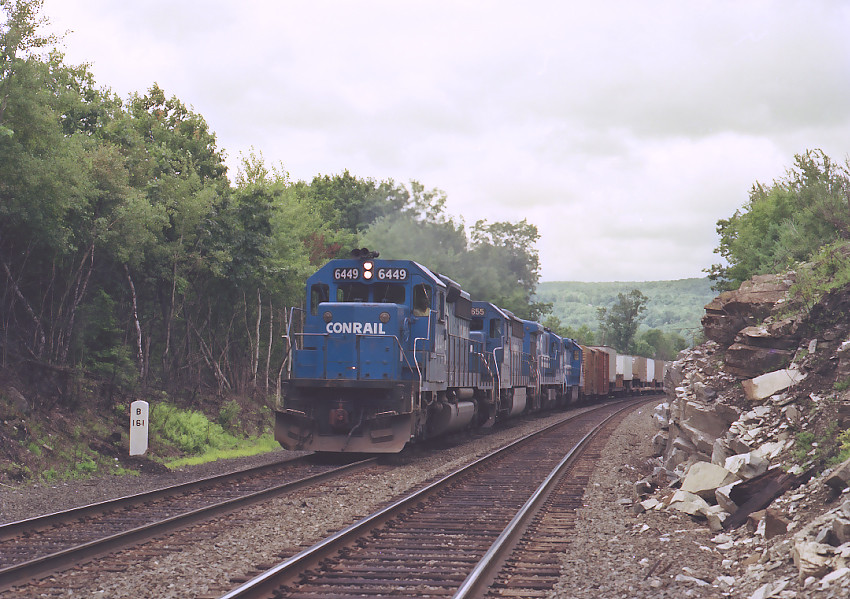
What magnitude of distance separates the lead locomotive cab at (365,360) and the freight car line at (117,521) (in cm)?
176

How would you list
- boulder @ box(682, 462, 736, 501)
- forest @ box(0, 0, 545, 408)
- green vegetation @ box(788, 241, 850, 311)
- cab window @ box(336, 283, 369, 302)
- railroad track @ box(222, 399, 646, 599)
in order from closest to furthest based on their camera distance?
railroad track @ box(222, 399, 646, 599) < boulder @ box(682, 462, 736, 501) < green vegetation @ box(788, 241, 850, 311) < forest @ box(0, 0, 545, 408) < cab window @ box(336, 283, 369, 302)

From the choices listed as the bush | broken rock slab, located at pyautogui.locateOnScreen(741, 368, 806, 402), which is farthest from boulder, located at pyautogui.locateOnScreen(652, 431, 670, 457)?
the bush

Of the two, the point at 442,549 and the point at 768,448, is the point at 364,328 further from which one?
the point at 768,448

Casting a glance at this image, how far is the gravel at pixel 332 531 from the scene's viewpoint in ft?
20.4

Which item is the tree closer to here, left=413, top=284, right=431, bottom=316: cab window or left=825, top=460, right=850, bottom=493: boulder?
left=413, top=284, right=431, bottom=316: cab window

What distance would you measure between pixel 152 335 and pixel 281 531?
48.0 feet

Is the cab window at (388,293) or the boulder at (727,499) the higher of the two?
the cab window at (388,293)

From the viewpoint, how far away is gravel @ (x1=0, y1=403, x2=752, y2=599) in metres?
6.23

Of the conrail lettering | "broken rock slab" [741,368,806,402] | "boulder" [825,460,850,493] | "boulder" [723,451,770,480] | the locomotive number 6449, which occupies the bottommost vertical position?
"boulder" [723,451,770,480]

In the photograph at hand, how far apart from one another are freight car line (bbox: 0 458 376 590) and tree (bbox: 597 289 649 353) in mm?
120957

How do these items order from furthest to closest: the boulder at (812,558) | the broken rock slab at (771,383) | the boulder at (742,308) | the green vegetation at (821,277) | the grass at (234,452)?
1. the grass at (234,452)
2. the boulder at (742,308)
3. the green vegetation at (821,277)
4. the broken rock slab at (771,383)
5. the boulder at (812,558)

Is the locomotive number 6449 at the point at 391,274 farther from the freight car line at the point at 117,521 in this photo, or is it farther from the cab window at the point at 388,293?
the freight car line at the point at 117,521

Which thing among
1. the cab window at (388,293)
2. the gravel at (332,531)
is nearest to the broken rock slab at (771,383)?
the gravel at (332,531)

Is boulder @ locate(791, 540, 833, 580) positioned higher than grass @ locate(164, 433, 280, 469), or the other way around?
boulder @ locate(791, 540, 833, 580)
